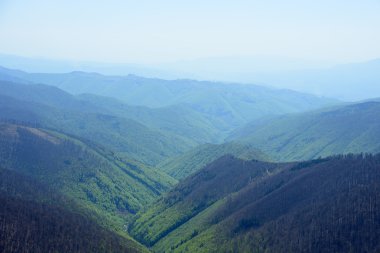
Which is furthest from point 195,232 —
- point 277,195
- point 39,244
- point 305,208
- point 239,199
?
point 39,244

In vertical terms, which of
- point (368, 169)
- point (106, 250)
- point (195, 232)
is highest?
point (368, 169)

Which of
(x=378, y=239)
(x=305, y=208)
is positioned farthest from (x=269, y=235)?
(x=378, y=239)

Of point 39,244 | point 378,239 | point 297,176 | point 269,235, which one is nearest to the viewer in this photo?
point 378,239

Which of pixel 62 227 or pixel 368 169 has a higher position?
pixel 368 169

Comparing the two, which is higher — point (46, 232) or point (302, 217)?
point (302, 217)

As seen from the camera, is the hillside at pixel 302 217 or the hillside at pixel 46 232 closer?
the hillside at pixel 46 232

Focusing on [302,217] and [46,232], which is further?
[302,217]

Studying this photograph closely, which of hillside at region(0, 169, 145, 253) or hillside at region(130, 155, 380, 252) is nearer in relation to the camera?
hillside at region(0, 169, 145, 253)

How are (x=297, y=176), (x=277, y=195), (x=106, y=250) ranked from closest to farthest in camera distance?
(x=106, y=250) < (x=277, y=195) < (x=297, y=176)

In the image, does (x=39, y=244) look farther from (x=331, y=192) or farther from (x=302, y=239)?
(x=331, y=192)

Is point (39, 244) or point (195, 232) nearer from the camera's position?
point (39, 244)
